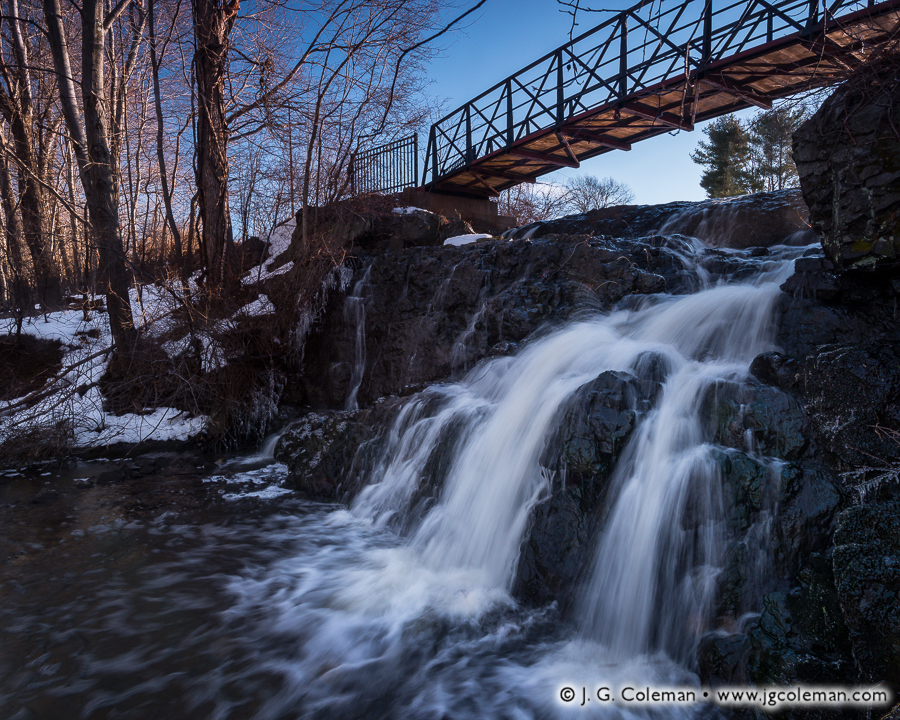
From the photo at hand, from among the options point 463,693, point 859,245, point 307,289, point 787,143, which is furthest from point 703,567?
point 787,143

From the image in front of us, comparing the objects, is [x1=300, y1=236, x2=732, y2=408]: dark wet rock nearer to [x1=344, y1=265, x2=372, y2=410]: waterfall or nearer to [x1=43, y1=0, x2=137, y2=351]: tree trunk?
[x1=344, y1=265, x2=372, y2=410]: waterfall

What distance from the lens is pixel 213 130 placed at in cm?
991

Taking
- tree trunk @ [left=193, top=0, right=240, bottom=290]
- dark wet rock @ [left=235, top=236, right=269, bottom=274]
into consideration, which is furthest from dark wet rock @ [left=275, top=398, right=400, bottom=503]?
dark wet rock @ [left=235, top=236, right=269, bottom=274]

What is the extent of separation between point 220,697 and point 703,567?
9.79 ft

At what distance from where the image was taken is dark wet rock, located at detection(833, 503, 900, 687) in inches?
92.6

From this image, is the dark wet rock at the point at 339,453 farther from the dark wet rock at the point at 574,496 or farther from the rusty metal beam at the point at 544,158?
the rusty metal beam at the point at 544,158

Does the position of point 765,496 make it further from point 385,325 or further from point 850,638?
point 385,325

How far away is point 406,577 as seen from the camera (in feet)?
13.8

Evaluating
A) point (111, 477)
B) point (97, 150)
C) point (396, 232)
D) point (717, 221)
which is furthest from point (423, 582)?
point (97, 150)

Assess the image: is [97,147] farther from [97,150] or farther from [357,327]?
[357,327]

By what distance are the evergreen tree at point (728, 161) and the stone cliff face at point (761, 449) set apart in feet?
86.1

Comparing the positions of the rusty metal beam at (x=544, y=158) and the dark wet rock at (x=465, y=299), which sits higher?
the rusty metal beam at (x=544, y=158)

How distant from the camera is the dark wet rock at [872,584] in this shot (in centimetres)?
235

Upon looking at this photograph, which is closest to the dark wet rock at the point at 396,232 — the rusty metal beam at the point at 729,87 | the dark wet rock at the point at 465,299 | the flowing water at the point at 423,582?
the dark wet rock at the point at 465,299
